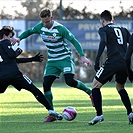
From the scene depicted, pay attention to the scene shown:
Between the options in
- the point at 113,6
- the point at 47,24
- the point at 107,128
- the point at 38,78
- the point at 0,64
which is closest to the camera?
the point at 107,128

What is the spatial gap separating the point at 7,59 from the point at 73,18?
103 feet

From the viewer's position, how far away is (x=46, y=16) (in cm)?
1328

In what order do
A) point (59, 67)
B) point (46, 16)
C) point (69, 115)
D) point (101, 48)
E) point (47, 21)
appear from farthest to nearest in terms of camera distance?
point (59, 67) → point (47, 21) → point (46, 16) → point (69, 115) → point (101, 48)

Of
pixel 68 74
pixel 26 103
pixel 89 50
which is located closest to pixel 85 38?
pixel 89 50

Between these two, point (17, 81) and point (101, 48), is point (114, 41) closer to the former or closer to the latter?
point (101, 48)

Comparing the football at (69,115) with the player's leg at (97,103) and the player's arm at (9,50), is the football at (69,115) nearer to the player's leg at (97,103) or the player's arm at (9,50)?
the player's leg at (97,103)

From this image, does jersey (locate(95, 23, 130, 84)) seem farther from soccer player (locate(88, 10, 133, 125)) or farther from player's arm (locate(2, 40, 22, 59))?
player's arm (locate(2, 40, 22, 59))

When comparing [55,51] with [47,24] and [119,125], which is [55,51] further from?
[119,125]

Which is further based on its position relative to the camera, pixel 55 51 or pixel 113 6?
pixel 113 6

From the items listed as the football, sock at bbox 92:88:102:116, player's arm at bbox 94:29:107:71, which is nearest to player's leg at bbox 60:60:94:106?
the football

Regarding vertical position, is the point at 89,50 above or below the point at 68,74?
below

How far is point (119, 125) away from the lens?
1222 cm

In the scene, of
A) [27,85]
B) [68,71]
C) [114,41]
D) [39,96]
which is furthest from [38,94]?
[114,41]

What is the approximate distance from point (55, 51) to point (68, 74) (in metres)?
0.48
